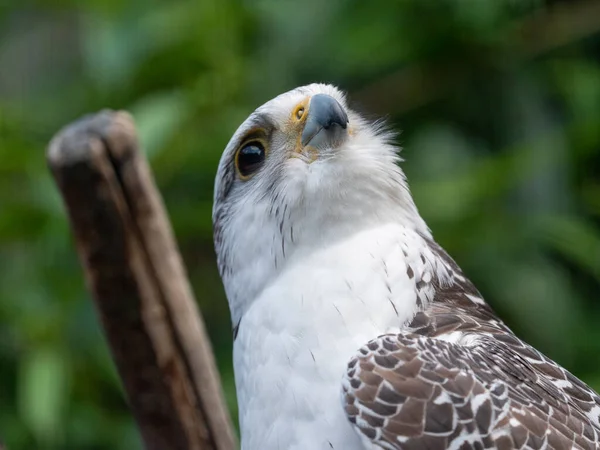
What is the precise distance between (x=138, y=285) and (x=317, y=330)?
2.62 ft

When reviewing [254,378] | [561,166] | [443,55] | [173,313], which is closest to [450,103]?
[443,55]

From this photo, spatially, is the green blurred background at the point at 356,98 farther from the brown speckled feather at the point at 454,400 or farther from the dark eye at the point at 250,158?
the brown speckled feather at the point at 454,400

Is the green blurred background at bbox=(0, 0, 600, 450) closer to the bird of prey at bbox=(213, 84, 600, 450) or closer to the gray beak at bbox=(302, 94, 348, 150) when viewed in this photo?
the bird of prey at bbox=(213, 84, 600, 450)

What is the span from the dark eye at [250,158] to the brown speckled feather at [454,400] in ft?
2.60

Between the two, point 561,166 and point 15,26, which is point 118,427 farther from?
point 15,26

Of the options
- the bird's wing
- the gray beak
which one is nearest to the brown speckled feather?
the bird's wing

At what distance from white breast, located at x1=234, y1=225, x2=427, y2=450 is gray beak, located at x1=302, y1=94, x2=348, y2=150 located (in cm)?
30

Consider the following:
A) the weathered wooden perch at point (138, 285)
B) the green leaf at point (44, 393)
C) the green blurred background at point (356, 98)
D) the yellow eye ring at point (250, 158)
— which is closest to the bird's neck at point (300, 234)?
the yellow eye ring at point (250, 158)

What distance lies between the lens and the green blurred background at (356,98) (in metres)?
5.13

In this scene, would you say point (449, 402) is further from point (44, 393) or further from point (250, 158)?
point (44, 393)

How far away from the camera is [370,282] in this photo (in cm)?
269

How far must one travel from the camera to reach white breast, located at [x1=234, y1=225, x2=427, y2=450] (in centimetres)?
248

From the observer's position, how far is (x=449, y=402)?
230 centimetres

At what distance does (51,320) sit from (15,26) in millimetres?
2832
